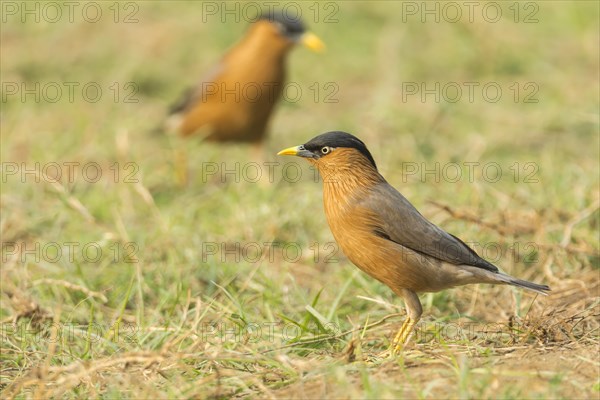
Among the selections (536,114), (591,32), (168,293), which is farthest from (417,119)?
(168,293)

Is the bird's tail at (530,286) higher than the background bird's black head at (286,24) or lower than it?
lower

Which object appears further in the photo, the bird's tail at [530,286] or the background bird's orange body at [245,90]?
the background bird's orange body at [245,90]

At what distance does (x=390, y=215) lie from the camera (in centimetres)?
446

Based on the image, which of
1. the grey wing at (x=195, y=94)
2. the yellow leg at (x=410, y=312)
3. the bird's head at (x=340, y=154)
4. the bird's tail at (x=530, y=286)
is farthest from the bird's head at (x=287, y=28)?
the bird's tail at (x=530, y=286)

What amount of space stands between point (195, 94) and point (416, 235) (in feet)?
13.8

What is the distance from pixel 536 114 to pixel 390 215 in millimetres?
4659

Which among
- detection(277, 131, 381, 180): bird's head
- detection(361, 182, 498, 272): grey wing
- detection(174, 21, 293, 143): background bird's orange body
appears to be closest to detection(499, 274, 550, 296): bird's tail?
detection(361, 182, 498, 272): grey wing

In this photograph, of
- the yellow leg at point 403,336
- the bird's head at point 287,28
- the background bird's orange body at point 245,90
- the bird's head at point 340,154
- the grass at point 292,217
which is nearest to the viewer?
the grass at point 292,217

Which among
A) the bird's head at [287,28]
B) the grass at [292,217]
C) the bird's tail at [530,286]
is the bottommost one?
the grass at [292,217]

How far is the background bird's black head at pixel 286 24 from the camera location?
8.10m

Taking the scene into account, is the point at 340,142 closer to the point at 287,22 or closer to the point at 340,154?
the point at 340,154

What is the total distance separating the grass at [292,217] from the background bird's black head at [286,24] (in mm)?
1030

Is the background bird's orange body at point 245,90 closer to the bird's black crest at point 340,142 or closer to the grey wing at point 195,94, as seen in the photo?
the grey wing at point 195,94

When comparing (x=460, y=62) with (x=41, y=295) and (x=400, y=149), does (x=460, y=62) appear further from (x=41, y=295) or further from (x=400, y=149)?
(x=41, y=295)
